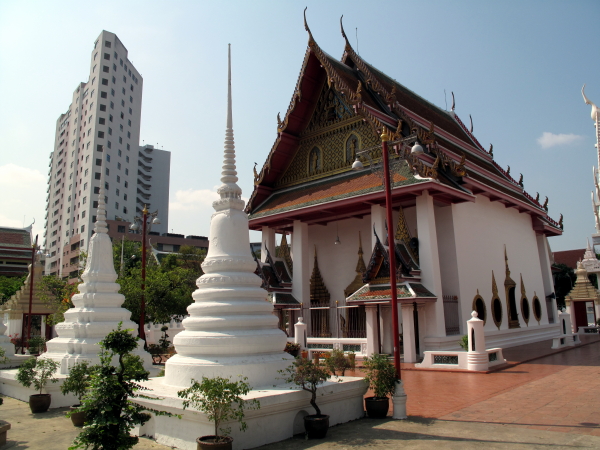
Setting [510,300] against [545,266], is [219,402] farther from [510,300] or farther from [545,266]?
[545,266]

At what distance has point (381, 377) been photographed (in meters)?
7.14

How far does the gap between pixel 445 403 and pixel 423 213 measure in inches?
298

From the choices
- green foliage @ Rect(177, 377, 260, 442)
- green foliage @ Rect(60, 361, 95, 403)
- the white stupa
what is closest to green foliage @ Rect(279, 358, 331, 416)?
the white stupa

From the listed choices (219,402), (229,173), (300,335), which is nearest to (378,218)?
(300,335)

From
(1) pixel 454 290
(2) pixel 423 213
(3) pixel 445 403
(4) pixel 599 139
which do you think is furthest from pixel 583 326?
(4) pixel 599 139

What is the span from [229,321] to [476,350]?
751 centimetres

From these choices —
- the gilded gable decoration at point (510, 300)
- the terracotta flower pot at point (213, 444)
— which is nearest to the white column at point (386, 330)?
the gilded gable decoration at point (510, 300)

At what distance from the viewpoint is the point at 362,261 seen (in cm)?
1759

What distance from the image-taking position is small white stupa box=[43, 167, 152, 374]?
9.80 metres

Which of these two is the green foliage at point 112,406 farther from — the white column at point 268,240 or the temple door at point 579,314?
the temple door at point 579,314

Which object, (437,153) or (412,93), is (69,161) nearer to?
(412,93)

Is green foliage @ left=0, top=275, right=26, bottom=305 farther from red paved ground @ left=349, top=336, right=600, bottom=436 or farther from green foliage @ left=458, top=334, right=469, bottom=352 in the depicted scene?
red paved ground @ left=349, top=336, right=600, bottom=436

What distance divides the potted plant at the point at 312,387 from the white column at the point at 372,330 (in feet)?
25.0

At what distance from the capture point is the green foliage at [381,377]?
713 centimetres
